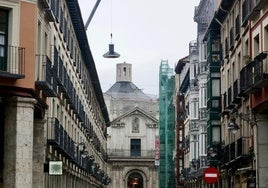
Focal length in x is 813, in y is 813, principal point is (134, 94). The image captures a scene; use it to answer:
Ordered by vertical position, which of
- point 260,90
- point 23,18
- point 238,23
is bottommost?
point 260,90

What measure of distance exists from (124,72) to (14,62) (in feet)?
465

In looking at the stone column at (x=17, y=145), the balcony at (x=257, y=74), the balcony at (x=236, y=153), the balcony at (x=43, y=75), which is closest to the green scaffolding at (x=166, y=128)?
the balcony at (x=236, y=153)

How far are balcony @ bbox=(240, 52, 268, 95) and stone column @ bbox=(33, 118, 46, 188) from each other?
8.40m

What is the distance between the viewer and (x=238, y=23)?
4288 centimetres

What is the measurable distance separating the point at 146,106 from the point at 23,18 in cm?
13503

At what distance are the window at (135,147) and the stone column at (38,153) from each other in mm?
110464

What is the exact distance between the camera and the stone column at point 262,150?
3334 cm

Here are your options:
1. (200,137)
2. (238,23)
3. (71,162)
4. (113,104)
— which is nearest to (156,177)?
(113,104)

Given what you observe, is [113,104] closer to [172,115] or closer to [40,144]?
[172,115]

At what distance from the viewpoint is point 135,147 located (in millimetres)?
143625

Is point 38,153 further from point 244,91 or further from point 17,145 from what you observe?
point 244,91

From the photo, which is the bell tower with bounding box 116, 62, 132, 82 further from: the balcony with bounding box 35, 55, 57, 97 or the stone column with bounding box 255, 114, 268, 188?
the balcony with bounding box 35, 55, 57, 97

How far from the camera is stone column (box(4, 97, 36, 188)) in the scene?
2745cm

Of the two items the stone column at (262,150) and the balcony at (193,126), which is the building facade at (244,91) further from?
the balcony at (193,126)
